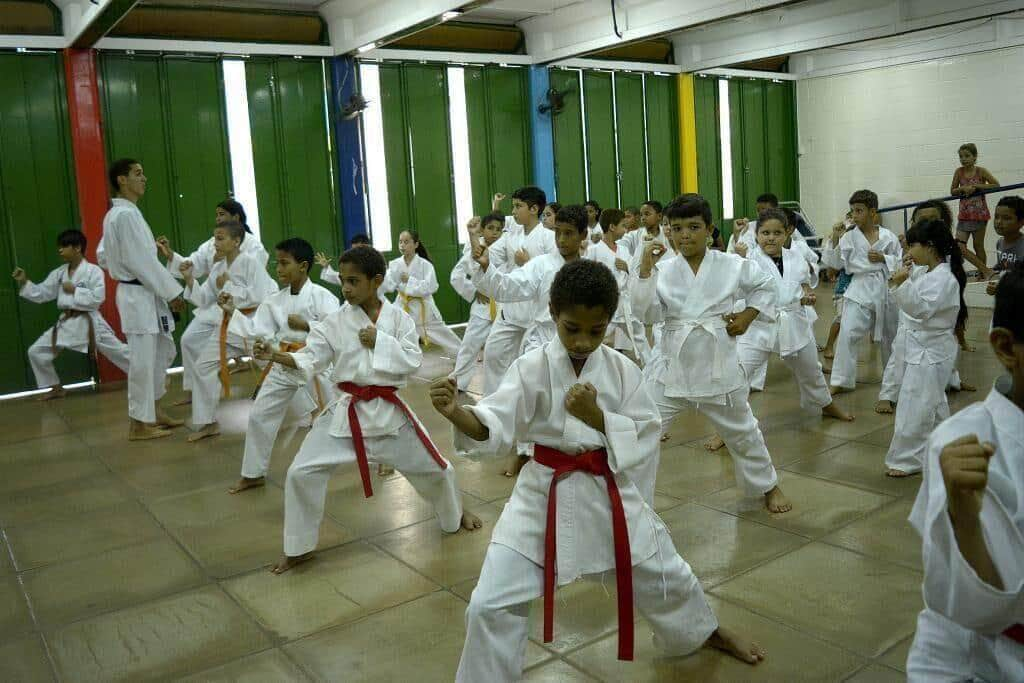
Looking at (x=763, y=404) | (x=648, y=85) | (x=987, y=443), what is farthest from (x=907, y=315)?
(x=648, y=85)

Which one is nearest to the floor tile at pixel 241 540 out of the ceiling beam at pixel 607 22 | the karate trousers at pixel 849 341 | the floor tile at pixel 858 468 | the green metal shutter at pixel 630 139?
the floor tile at pixel 858 468

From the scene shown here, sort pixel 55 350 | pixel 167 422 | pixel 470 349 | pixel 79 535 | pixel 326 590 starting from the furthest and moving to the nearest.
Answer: pixel 55 350 → pixel 470 349 → pixel 167 422 → pixel 79 535 → pixel 326 590

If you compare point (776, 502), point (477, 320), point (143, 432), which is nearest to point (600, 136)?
point (477, 320)

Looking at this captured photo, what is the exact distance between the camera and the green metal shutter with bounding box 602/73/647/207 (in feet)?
40.1

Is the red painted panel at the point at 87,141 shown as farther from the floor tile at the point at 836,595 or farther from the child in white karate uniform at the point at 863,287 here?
the floor tile at the point at 836,595

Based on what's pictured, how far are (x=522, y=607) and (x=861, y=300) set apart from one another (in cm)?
474

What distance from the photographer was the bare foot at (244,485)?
183 inches

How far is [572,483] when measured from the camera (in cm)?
228

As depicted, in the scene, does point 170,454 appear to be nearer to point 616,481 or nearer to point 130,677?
point 130,677

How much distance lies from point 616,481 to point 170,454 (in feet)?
13.4

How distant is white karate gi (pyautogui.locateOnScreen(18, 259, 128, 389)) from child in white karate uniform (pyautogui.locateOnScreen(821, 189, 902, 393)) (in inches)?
240

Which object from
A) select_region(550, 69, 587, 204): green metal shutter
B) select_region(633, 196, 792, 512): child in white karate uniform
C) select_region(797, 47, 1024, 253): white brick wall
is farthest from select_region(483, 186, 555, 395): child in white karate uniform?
select_region(797, 47, 1024, 253): white brick wall

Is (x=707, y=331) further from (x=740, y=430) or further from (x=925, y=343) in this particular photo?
(x=925, y=343)

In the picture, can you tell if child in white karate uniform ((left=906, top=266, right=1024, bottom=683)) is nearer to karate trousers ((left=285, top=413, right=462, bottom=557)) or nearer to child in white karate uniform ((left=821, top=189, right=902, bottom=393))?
karate trousers ((left=285, top=413, right=462, bottom=557))
